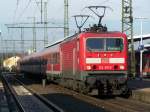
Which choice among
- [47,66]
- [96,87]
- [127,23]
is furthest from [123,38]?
[127,23]

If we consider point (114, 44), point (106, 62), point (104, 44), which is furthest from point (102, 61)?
point (114, 44)

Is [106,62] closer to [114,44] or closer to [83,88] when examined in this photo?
[114,44]

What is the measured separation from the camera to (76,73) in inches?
1101

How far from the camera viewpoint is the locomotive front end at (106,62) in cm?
2577

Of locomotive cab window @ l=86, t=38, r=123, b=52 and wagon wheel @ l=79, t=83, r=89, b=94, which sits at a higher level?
locomotive cab window @ l=86, t=38, r=123, b=52

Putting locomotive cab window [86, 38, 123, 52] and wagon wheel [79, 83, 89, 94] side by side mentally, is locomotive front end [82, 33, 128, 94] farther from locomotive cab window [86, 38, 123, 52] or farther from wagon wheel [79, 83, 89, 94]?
wagon wheel [79, 83, 89, 94]

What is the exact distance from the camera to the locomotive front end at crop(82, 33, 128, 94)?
2577cm

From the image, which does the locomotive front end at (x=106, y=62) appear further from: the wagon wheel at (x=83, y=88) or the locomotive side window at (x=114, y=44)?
the wagon wheel at (x=83, y=88)

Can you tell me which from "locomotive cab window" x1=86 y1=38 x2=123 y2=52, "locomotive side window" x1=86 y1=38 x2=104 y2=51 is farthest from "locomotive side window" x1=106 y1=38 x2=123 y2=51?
"locomotive side window" x1=86 y1=38 x2=104 y2=51

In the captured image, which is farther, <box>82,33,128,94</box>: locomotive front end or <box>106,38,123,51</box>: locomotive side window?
<box>106,38,123,51</box>: locomotive side window

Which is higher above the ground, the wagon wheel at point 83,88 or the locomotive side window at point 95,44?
the locomotive side window at point 95,44

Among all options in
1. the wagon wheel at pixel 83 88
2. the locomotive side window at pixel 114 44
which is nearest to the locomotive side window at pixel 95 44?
the locomotive side window at pixel 114 44

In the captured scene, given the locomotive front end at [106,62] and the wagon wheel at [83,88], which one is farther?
the wagon wheel at [83,88]

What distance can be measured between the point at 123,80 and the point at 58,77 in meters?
11.8
